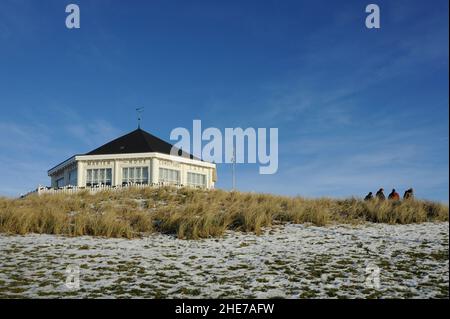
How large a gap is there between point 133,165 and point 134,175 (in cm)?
86

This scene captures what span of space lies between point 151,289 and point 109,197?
38.0 ft

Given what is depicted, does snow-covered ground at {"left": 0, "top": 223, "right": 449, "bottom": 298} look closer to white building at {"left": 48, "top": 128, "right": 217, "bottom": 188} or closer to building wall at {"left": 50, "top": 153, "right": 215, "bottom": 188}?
white building at {"left": 48, "top": 128, "right": 217, "bottom": 188}

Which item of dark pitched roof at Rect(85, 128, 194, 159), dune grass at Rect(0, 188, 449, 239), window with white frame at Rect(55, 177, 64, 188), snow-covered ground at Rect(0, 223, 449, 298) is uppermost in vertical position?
dark pitched roof at Rect(85, 128, 194, 159)

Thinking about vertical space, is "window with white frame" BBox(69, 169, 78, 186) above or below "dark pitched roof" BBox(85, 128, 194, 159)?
below

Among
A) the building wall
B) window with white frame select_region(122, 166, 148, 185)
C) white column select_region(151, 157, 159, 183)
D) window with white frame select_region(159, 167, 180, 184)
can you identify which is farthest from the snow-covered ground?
window with white frame select_region(159, 167, 180, 184)

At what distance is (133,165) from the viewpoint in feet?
126

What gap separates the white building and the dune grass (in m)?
17.3

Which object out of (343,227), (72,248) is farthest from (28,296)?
(343,227)

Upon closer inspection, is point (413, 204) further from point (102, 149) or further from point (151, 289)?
point (102, 149)

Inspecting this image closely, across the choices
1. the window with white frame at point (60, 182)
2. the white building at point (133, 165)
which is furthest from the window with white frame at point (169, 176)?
the window with white frame at point (60, 182)

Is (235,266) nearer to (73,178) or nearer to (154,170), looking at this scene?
(154,170)

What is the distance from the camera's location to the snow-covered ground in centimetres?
842

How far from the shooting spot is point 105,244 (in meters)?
12.3

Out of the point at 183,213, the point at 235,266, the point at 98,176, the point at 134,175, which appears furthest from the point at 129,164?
the point at 235,266
